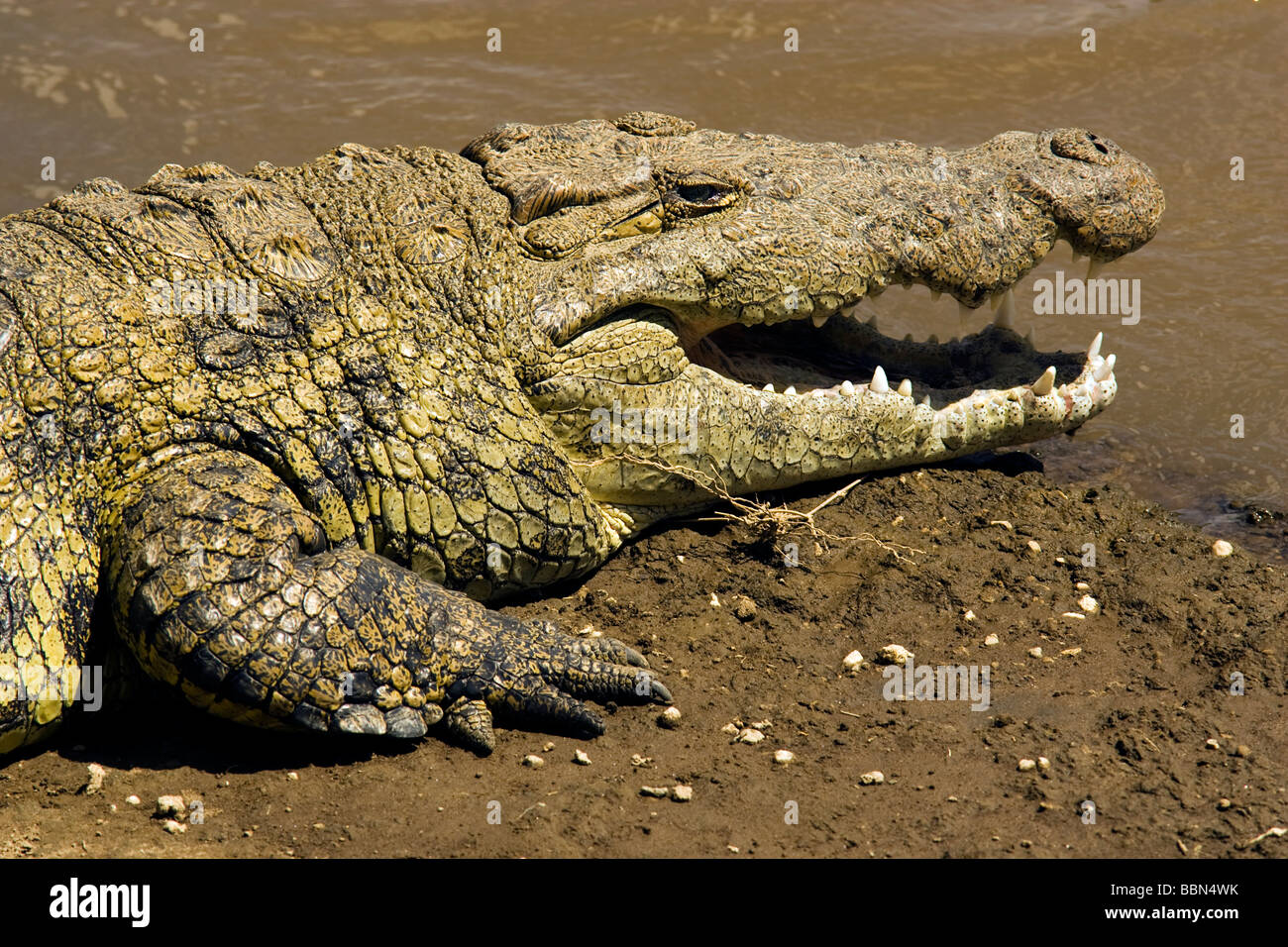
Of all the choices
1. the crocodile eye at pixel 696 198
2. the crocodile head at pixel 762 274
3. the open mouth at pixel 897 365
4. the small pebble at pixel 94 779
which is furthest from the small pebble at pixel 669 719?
the crocodile eye at pixel 696 198

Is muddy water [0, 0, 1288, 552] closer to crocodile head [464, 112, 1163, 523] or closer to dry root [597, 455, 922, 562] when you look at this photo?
crocodile head [464, 112, 1163, 523]

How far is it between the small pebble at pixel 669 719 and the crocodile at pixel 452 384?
6cm

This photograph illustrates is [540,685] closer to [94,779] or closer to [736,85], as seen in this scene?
[94,779]

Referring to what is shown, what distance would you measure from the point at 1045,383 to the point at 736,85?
524 centimetres

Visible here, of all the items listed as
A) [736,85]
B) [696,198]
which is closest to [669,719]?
[696,198]

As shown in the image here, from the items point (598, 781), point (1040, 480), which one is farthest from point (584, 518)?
point (1040, 480)

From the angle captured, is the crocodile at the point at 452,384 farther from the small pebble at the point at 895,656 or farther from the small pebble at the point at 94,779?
the small pebble at the point at 895,656

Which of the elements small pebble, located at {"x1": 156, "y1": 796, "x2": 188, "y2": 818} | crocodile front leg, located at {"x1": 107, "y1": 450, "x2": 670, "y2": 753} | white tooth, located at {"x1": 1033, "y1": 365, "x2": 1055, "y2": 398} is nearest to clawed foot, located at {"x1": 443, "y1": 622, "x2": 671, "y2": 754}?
crocodile front leg, located at {"x1": 107, "y1": 450, "x2": 670, "y2": 753}

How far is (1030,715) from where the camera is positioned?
4211mm

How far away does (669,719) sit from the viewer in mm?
4203

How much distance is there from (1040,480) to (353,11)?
24.5ft

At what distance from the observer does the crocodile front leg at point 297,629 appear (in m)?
3.83
